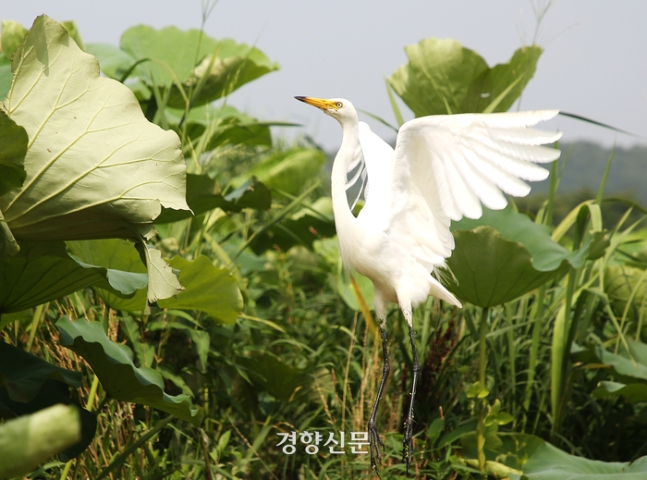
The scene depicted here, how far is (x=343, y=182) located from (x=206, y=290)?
508 mm

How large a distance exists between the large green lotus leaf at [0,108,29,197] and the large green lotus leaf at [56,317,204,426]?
0.41 metres

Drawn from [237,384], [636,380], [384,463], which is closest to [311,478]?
[384,463]

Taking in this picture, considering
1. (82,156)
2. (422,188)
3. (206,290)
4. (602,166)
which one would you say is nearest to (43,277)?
(82,156)

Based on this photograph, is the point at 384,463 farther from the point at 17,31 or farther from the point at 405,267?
the point at 17,31

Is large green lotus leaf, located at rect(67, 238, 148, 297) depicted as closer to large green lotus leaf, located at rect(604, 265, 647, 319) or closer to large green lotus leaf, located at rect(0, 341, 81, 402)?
large green lotus leaf, located at rect(0, 341, 81, 402)

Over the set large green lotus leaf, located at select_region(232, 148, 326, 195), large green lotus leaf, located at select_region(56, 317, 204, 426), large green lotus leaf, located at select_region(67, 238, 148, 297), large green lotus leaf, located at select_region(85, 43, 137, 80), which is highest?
large green lotus leaf, located at select_region(85, 43, 137, 80)

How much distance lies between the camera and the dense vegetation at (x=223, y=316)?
149 cm

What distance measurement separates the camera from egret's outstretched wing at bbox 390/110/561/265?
167 cm

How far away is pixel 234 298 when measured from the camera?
1977 millimetres

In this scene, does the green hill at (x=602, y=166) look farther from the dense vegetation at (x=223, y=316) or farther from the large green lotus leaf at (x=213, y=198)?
the large green lotus leaf at (x=213, y=198)

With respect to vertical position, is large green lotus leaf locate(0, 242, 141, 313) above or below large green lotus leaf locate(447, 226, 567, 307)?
above

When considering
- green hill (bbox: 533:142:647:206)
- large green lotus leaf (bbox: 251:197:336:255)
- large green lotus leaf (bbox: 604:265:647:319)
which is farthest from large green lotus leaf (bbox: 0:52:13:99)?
green hill (bbox: 533:142:647:206)

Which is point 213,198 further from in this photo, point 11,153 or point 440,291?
point 11,153

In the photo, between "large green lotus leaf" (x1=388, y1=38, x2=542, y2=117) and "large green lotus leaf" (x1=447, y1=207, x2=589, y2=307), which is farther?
"large green lotus leaf" (x1=388, y1=38, x2=542, y2=117)
